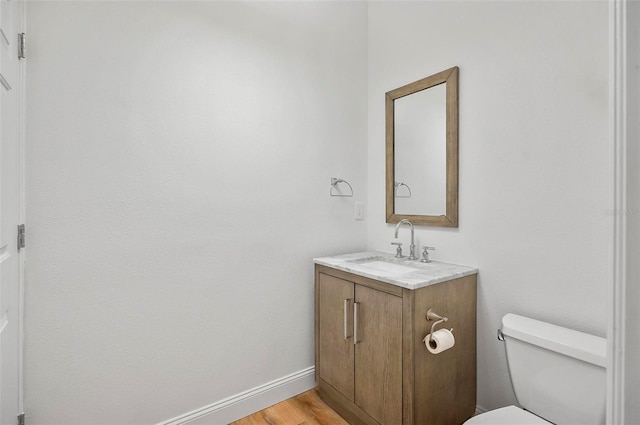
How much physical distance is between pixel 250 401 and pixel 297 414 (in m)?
0.28

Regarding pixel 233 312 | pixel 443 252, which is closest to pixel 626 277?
pixel 443 252

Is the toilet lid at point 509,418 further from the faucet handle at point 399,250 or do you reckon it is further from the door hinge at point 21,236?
the door hinge at point 21,236

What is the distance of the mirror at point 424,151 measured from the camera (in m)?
1.78

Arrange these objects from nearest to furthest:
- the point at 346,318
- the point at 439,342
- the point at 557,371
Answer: the point at 557,371, the point at 439,342, the point at 346,318

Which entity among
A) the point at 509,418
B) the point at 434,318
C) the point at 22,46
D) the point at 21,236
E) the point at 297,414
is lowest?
the point at 297,414

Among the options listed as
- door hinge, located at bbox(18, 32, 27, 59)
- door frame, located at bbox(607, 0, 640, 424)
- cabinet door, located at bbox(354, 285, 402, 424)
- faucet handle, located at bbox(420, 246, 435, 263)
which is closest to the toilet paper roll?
cabinet door, located at bbox(354, 285, 402, 424)

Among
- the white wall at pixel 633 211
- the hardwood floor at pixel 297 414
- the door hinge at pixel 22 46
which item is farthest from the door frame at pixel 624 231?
the door hinge at pixel 22 46

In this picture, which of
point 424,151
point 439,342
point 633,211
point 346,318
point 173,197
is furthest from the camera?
point 424,151

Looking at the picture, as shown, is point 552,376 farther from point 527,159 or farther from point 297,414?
point 297,414

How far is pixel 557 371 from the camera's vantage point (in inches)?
47.1

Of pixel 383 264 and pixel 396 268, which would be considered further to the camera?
pixel 383 264

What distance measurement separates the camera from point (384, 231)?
223 cm

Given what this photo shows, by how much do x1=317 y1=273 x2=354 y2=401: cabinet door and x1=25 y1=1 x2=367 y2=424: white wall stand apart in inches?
6.2

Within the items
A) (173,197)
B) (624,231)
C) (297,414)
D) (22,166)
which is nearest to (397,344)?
(297,414)
